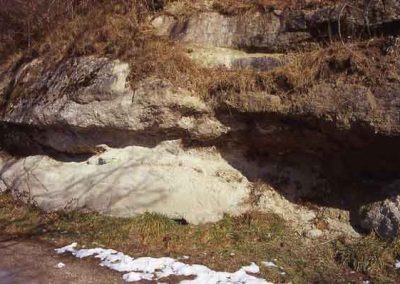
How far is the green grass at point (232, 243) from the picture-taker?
6.49m

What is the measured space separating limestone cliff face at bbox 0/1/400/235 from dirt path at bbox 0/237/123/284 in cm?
146

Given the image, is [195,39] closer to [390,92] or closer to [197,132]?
[197,132]

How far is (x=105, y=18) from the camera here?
995 cm

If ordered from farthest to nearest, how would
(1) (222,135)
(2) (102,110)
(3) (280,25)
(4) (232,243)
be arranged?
1. (2) (102,110)
2. (3) (280,25)
3. (1) (222,135)
4. (4) (232,243)

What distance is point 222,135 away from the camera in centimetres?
816

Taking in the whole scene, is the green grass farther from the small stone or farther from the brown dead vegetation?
the brown dead vegetation

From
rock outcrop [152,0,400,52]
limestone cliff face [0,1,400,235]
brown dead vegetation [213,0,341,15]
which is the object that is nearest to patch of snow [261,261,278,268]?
limestone cliff face [0,1,400,235]

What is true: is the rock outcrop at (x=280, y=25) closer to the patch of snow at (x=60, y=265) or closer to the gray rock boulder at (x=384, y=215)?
the gray rock boulder at (x=384, y=215)

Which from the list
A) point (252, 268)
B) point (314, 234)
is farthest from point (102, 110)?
point (314, 234)

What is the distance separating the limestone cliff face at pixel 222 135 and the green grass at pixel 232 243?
303 millimetres

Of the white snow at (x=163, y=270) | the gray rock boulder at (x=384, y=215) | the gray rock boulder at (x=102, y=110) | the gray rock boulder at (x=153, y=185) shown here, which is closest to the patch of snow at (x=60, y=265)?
the white snow at (x=163, y=270)

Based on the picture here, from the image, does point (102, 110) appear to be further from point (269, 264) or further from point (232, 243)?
point (269, 264)

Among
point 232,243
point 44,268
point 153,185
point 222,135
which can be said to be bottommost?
point 44,268

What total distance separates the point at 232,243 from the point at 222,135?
1.79 meters
